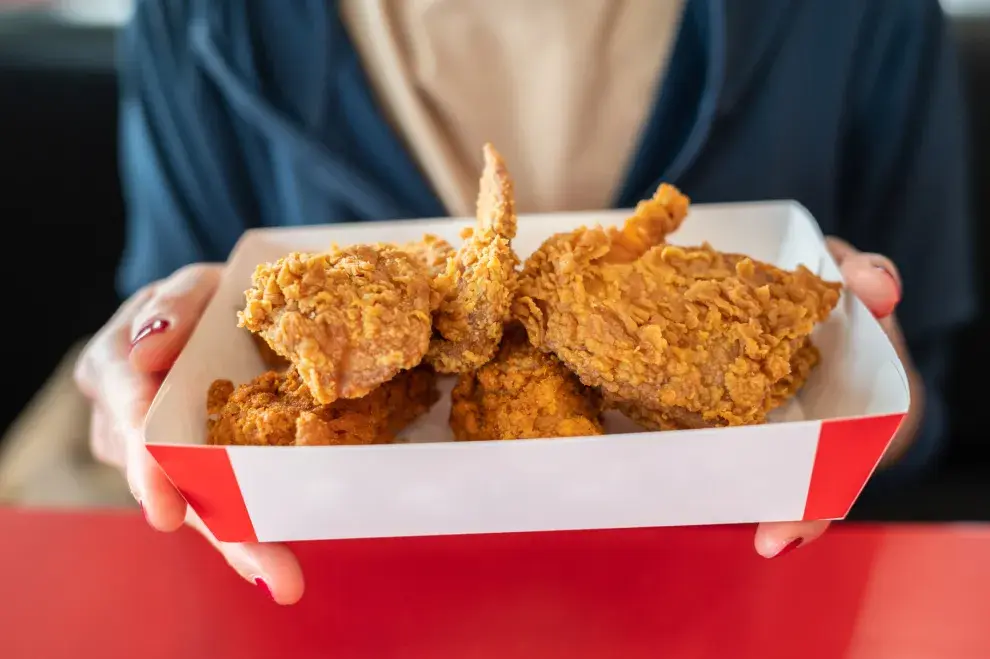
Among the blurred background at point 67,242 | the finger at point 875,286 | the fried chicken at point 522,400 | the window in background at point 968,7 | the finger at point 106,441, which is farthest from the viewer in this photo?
the window in background at point 968,7

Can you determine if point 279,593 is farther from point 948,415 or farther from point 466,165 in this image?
point 948,415

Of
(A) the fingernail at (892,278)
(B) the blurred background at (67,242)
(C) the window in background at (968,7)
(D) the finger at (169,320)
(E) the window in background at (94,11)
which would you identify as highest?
(E) the window in background at (94,11)

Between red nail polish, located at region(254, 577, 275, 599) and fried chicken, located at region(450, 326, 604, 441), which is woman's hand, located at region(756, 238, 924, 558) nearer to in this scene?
fried chicken, located at region(450, 326, 604, 441)

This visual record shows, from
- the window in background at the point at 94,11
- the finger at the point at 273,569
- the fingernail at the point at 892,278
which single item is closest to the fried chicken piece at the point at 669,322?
the fingernail at the point at 892,278

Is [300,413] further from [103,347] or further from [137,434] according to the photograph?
[103,347]

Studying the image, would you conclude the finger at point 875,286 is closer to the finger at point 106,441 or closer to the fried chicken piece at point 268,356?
the fried chicken piece at point 268,356

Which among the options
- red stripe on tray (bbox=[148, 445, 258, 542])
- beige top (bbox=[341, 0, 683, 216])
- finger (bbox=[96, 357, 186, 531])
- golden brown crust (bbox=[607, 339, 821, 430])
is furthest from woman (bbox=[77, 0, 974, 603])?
red stripe on tray (bbox=[148, 445, 258, 542])

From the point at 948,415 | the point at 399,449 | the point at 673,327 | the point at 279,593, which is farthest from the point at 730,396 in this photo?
the point at 948,415

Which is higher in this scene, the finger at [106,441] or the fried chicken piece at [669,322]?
the fried chicken piece at [669,322]

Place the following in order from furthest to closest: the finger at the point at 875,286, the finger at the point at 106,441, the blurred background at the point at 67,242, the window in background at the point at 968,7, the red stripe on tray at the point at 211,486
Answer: the window in background at the point at 968,7 → the blurred background at the point at 67,242 → the finger at the point at 106,441 → the finger at the point at 875,286 → the red stripe on tray at the point at 211,486
